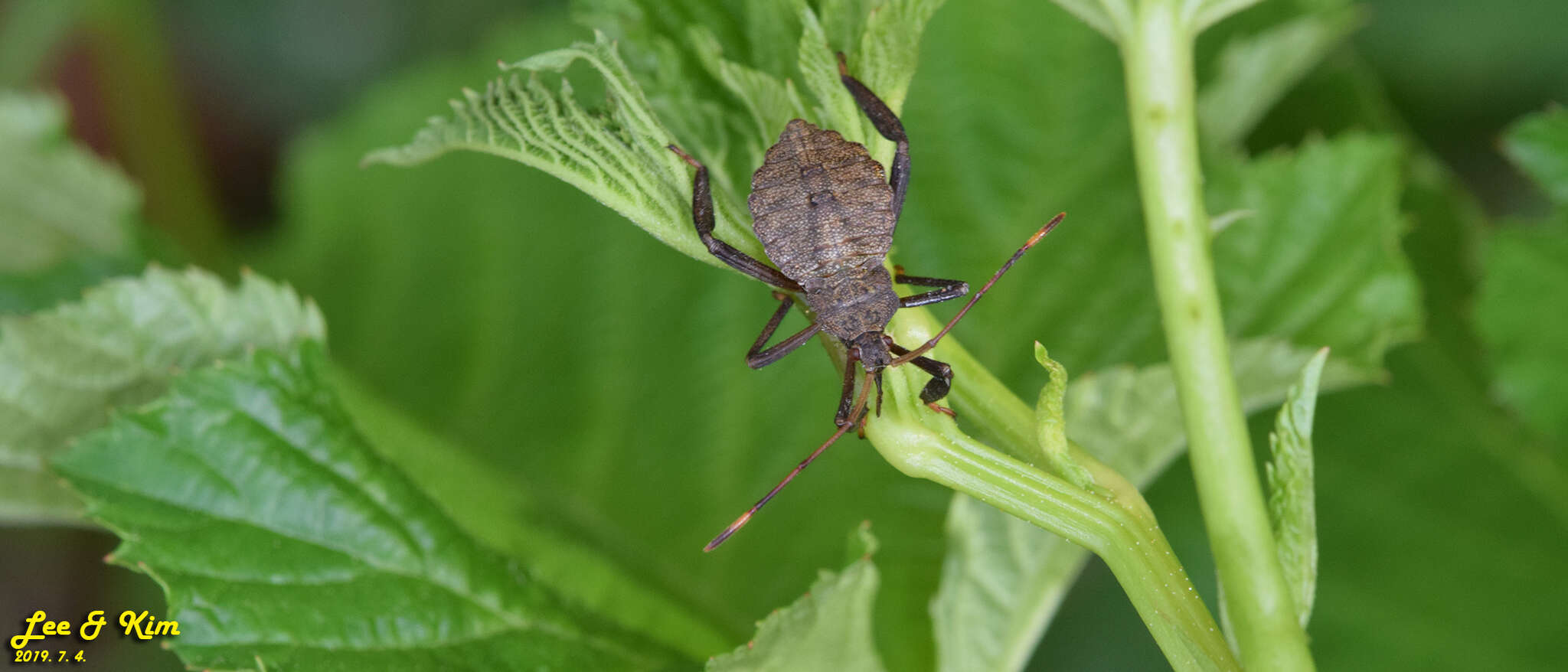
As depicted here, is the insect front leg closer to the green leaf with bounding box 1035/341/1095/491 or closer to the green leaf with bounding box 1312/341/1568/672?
the green leaf with bounding box 1035/341/1095/491

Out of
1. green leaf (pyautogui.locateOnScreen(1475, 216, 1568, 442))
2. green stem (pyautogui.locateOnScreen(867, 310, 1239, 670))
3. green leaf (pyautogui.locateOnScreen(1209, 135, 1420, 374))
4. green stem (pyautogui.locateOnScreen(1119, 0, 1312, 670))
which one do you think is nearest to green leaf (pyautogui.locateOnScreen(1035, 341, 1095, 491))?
green stem (pyautogui.locateOnScreen(867, 310, 1239, 670))

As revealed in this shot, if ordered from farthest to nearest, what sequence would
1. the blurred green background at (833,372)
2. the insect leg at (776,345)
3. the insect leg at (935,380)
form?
1. the blurred green background at (833,372)
2. the insect leg at (776,345)
3. the insect leg at (935,380)

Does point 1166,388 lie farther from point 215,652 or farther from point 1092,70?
point 215,652

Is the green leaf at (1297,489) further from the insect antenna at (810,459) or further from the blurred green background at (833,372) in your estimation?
the blurred green background at (833,372)

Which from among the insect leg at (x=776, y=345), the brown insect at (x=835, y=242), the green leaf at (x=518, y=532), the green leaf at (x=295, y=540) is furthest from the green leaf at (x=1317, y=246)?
the green leaf at (x=295, y=540)

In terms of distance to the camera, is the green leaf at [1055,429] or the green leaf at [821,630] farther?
the green leaf at [821,630]

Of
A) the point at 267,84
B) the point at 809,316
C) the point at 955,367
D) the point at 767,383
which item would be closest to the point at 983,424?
the point at 955,367

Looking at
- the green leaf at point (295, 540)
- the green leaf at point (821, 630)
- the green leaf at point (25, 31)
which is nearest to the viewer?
the green leaf at point (821, 630)
